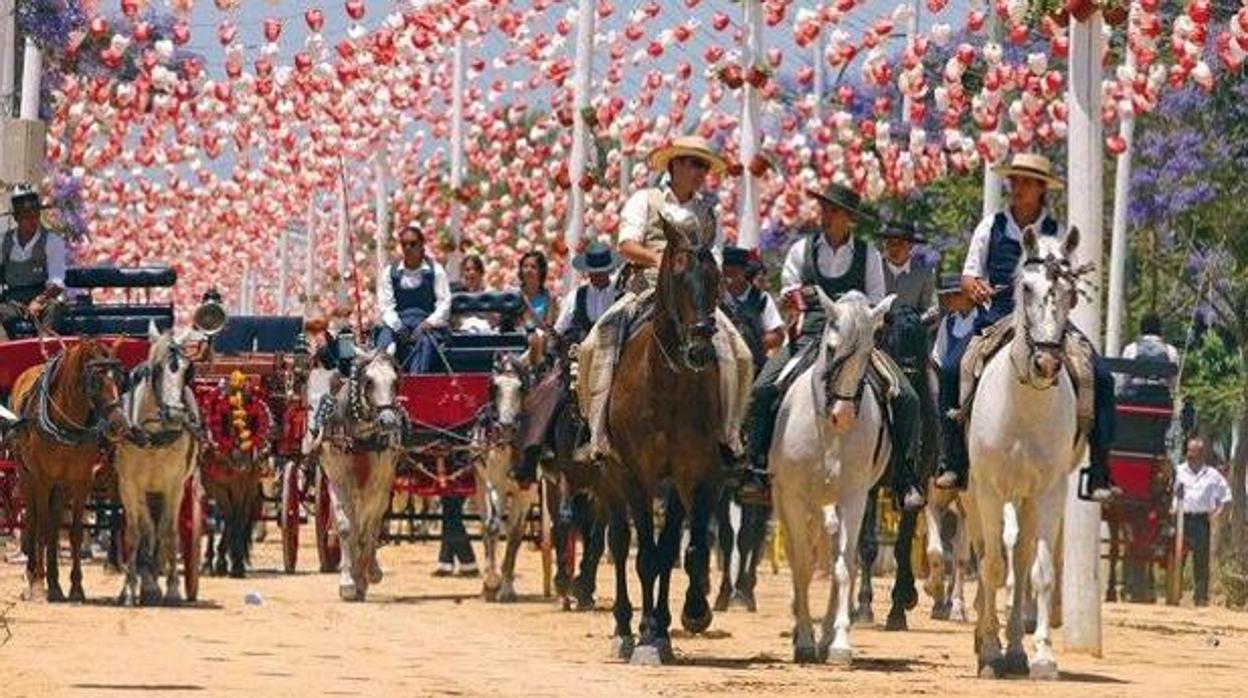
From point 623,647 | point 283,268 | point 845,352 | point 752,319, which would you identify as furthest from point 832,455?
point 283,268

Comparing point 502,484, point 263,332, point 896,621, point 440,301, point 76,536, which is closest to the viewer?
point 896,621

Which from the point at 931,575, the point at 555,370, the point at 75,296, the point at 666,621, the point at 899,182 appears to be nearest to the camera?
the point at 666,621

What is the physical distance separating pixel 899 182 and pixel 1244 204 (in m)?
4.79

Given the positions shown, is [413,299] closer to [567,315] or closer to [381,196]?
[567,315]

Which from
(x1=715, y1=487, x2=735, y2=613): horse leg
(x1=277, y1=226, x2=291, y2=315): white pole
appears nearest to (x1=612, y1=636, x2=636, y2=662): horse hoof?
(x1=715, y1=487, x2=735, y2=613): horse leg

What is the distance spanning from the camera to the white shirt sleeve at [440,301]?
32938 millimetres

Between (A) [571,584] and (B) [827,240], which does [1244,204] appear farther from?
(B) [827,240]

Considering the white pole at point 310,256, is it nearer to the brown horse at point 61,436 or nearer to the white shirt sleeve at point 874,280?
the brown horse at point 61,436

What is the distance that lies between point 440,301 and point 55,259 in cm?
386

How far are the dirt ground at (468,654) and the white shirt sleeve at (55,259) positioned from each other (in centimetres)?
244

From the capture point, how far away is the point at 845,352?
23.0 m

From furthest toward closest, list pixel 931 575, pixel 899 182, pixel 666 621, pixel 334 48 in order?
pixel 334 48 < pixel 899 182 < pixel 931 575 < pixel 666 621

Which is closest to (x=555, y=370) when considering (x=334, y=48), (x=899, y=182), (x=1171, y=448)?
(x=1171, y=448)

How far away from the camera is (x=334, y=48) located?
6153 centimetres
